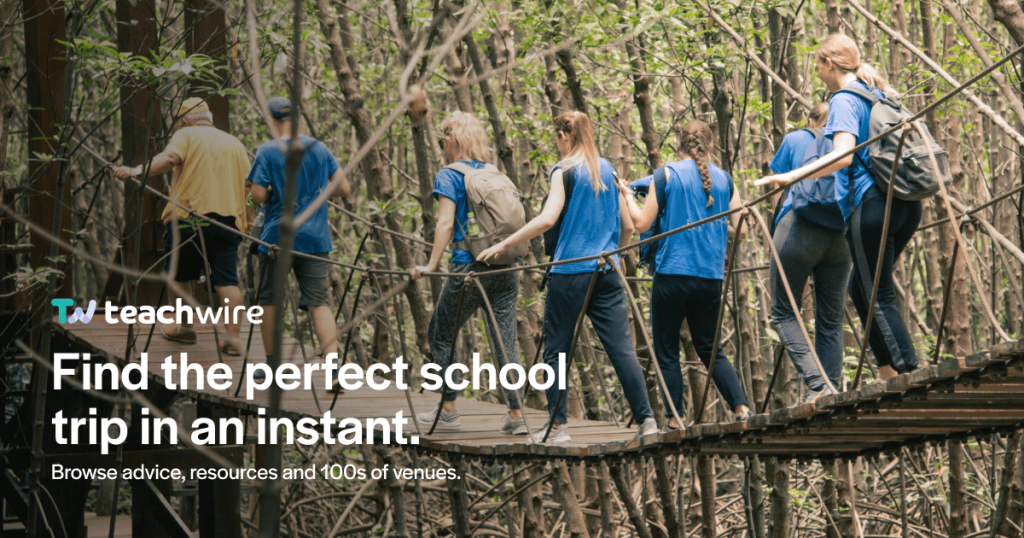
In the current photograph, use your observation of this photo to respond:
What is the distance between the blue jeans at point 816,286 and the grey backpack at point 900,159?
0.31 m

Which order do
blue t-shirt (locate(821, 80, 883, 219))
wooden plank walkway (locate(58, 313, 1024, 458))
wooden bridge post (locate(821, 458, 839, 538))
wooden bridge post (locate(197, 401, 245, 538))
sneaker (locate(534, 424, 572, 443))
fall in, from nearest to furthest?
wooden plank walkway (locate(58, 313, 1024, 458)), blue t-shirt (locate(821, 80, 883, 219)), sneaker (locate(534, 424, 572, 443)), wooden bridge post (locate(197, 401, 245, 538)), wooden bridge post (locate(821, 458, 839, 538))

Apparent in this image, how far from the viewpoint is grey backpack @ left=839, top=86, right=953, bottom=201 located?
9.02ft

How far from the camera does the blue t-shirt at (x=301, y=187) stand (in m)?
4.12

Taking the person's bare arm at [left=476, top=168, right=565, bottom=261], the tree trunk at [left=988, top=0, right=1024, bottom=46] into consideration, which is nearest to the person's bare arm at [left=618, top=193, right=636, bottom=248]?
the person's bare arm at [left=476, top=168, right=565, bottom=261]

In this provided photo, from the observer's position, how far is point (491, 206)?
3547 mm

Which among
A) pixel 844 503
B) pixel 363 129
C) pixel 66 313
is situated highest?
pixel 363 129

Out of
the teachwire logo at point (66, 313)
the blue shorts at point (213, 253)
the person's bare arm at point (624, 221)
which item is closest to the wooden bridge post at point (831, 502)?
the person's bare arm at point (624, 221)

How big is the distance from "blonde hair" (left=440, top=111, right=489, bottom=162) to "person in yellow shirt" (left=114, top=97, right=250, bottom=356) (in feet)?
5.31

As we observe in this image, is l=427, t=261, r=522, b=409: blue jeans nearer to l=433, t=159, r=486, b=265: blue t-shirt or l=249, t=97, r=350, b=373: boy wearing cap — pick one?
l=433, t=159, r=486, b=265: blue t-shirt

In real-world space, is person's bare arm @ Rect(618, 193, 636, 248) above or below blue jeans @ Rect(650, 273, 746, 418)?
above

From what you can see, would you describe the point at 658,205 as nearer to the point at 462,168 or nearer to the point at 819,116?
the point at 819,116

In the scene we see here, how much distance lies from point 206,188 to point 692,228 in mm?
2644

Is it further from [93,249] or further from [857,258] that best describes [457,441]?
[93,249]

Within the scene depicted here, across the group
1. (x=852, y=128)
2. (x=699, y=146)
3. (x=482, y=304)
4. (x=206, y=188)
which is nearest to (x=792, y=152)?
(x=699, y=146)
